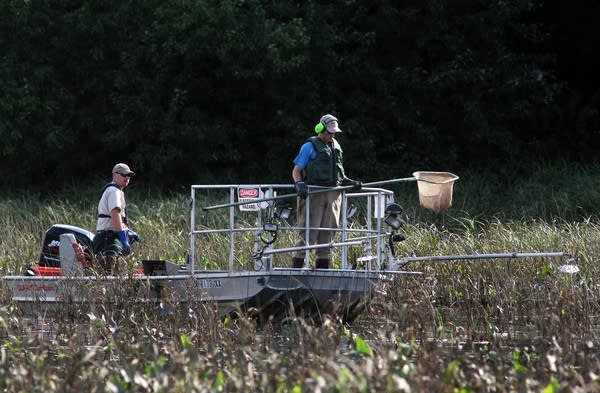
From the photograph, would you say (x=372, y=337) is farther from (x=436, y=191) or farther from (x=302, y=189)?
(x=436, y=191)

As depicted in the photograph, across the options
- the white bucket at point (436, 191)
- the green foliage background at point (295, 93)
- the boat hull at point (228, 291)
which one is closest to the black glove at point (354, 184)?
the white bucket at point (436, 191)

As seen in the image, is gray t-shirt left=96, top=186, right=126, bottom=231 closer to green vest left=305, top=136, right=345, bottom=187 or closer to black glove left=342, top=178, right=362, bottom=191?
green vest left=305, top=136, right=345, bottom=187

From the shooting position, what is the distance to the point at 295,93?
24.3 metres

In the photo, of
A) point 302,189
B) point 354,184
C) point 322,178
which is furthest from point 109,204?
point 354,184

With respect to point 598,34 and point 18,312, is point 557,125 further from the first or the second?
point 18,312

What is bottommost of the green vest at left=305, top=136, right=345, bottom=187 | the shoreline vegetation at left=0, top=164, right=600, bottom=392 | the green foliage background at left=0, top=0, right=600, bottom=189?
the shoreline vegetation at left=0, top=164, right=600, bottom=392

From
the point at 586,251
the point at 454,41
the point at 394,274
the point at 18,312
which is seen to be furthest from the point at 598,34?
the point at 18,312

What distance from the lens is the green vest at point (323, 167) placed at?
1254 cm

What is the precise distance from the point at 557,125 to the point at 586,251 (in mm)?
11324

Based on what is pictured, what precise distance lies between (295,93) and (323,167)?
Result: 39.0 feet

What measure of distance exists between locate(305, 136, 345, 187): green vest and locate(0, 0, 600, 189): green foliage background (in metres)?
10.6

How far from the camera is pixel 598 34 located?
1000 inches

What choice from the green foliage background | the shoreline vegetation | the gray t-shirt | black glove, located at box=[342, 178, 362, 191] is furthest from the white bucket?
the green foliage background

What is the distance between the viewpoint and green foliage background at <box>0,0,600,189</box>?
2375cm
